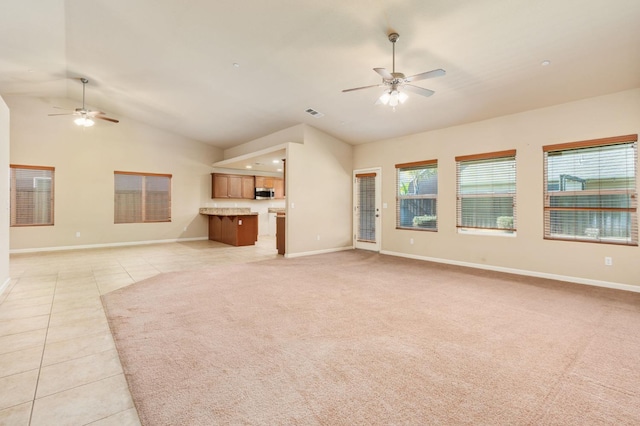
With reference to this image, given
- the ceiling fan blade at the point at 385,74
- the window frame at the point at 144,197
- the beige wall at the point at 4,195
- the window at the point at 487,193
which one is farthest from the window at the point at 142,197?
the window at the point at 487,193

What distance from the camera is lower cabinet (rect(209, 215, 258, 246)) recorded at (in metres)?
8.31

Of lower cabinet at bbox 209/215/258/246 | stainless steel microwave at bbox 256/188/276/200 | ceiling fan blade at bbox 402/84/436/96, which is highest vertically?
ceiling fan blade at bbox 402/84/436/96

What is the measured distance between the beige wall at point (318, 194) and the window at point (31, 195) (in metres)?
5.91

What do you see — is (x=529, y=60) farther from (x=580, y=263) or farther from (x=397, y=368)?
(x=397, y=368)

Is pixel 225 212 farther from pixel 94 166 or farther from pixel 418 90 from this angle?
pixel 418 90

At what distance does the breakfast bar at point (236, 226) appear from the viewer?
27.2 feet

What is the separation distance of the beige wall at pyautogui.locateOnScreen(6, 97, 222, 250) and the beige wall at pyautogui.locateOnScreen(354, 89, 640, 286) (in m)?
6.38

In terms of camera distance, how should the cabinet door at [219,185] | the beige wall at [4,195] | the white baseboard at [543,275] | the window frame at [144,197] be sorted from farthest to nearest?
1. the cabinet door at [219,185]
2. the window frame at [144,197]
3. the white baseboard at [543,275]
4. the beige wall at [4,195]

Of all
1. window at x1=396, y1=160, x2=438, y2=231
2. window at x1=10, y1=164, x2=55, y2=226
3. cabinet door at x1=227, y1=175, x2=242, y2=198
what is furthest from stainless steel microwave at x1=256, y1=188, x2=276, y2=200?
window at x1=10, y1=164, x2=55, y2=226

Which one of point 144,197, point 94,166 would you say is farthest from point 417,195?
point 94,166

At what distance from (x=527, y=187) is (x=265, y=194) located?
308 inches

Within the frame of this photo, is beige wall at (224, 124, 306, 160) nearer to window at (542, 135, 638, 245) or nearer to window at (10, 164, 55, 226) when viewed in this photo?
window at (10, 164, 55, 226)

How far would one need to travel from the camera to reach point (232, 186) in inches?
390

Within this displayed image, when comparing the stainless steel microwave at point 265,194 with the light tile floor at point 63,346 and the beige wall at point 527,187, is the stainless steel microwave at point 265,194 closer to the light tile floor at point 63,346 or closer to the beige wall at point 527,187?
the light tile floor at point 63,346
